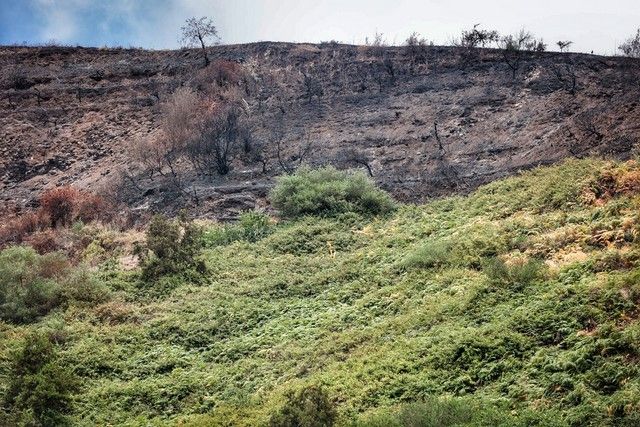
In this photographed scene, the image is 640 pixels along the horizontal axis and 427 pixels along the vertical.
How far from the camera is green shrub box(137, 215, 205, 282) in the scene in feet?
72.2

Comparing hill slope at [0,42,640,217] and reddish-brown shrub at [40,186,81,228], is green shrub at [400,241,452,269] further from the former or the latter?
reddish-brown shrub at [40,186,81,228]

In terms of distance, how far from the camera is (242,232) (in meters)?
25.7

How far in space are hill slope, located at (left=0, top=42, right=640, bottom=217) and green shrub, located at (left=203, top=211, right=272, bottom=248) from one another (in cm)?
264

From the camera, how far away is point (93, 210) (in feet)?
103

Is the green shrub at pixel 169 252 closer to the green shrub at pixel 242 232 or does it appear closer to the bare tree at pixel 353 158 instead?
the green shrub at pixel 242 232

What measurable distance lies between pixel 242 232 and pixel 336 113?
11.1m

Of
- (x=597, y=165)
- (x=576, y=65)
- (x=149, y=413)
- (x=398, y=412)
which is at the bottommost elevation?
(x=149, y=413)

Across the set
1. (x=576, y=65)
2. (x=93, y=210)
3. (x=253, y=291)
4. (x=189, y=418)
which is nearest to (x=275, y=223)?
(x=253, y=291)

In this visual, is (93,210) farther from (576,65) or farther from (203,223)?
(576,65)

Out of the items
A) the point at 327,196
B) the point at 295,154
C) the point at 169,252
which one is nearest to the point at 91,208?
the point at 295,154

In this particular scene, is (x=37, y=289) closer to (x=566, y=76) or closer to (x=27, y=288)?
(x=27, y=288)

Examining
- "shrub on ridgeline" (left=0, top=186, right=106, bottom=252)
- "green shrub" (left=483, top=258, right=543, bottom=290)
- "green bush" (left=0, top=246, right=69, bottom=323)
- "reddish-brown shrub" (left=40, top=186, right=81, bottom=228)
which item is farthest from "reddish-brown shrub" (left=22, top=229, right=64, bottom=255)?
"green shrub" (left=483, top=258, right=543, bottom=290)

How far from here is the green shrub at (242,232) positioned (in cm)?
2538

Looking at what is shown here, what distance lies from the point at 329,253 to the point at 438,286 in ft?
20.5
